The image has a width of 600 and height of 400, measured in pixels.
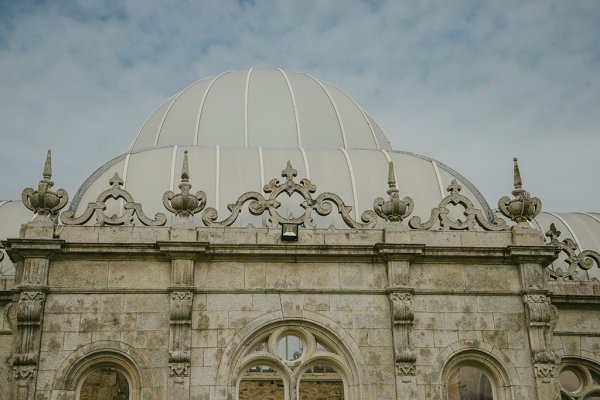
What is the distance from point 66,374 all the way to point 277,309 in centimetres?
454

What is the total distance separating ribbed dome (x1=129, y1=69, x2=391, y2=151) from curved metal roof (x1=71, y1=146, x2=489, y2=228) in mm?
4209

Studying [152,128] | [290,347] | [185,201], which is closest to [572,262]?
[290,347]

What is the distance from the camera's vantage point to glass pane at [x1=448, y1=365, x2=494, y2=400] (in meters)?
17.7

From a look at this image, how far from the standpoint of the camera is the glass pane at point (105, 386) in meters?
17.0

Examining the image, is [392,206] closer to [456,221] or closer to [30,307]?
[456,221]

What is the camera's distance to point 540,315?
1762 centimetres

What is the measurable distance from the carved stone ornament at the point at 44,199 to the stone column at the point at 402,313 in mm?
7077

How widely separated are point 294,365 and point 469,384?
12.8 feet

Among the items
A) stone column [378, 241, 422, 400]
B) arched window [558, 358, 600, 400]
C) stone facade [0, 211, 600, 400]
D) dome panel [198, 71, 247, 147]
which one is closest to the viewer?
stone facade [0, 211, 600, 400]

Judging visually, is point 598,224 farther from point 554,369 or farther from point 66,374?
point 66,374

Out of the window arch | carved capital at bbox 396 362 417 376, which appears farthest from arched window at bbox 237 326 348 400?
the window arch

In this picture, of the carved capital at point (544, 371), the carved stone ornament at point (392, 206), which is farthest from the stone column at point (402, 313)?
the carved capital at point (544, 371)

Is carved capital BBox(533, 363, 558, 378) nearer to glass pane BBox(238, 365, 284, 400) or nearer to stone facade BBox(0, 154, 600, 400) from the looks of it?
stone facade BBox(0, 154, 600, 400)

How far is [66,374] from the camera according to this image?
16594 mm
